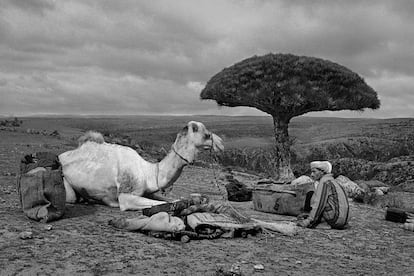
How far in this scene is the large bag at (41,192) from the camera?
21.0ft

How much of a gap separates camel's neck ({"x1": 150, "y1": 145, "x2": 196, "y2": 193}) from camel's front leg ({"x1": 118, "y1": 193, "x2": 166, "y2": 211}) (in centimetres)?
48

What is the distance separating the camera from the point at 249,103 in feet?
61.2

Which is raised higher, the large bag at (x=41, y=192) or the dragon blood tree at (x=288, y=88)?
the dragon blood tree at (x=288, y=88)

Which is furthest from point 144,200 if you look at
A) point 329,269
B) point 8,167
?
point 8,167

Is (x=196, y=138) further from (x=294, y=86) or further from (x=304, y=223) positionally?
(x=294, y=86)

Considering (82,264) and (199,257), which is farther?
(199,257)

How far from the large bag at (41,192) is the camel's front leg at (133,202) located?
3.58 feet

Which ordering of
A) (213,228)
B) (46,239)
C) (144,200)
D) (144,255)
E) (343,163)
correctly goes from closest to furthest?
1. (144,255)
2. (46,239)
3. (213,228)
4. (144,200)
5. (343,163)

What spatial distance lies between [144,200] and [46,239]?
218 cm

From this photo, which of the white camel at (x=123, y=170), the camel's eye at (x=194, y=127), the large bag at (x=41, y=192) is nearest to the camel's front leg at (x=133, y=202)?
the white camel at (x=123, y=170)

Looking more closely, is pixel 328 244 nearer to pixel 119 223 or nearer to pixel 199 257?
pixel 199 257

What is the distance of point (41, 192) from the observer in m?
6.43

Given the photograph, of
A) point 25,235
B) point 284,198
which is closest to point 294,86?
point 284,198

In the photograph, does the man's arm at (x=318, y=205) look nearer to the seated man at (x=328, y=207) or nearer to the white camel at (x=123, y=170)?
the seated man at (x=328, y=207)
